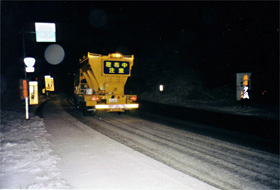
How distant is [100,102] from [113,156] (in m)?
7.73

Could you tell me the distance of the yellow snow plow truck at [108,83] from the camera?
501 inches

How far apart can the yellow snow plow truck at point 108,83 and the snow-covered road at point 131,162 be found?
4.39 metres

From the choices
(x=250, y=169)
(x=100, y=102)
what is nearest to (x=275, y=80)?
(x=100, y=102)

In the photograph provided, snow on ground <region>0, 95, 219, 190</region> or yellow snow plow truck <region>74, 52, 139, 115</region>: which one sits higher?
yellow snow plow truck <region>74, 52, 139, 115</region>

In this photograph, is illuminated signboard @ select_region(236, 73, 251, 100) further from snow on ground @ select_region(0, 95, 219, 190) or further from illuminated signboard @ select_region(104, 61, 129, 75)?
snow on ground @ select_region(0, 95, 219, 190)

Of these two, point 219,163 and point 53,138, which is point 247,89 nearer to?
point 219,163

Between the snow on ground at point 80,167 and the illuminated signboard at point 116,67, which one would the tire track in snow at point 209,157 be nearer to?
the snow on ground at point 80,167

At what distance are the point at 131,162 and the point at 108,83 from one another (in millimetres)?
8715

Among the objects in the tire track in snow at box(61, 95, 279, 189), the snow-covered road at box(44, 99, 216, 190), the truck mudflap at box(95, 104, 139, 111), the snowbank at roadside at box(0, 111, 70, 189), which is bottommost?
the tire track in snow at box(61, 95, 279, 189)

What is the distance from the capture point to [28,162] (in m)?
5.03

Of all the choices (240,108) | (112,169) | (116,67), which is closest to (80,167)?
(112,169)

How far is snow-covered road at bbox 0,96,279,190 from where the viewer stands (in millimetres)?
4090

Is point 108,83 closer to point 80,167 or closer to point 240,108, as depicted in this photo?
point 80,167

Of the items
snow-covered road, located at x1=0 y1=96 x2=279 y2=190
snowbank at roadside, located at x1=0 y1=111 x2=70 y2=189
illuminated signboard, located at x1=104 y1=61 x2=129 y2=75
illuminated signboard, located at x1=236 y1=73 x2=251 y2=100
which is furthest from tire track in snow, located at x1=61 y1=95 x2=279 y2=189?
illuminated signboard, located at x1=236 y1=73 x2=251 y2=100
